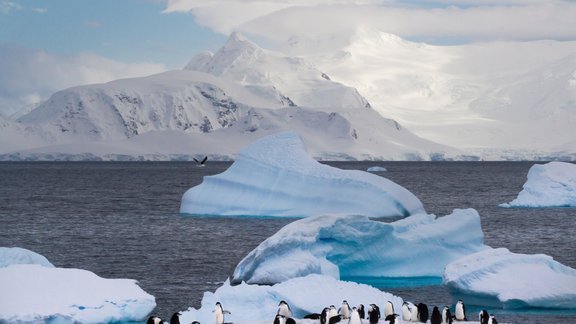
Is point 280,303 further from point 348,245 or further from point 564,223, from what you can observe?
point 564,223

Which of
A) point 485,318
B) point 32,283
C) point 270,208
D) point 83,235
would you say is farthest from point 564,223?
point 32,283

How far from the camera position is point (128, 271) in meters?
37.3

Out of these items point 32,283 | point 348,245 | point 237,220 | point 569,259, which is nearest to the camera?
point 32,283

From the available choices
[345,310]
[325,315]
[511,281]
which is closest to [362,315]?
[345,310]

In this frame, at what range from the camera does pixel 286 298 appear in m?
26.4

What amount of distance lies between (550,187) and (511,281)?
140 feet

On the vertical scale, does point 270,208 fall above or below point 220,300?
above

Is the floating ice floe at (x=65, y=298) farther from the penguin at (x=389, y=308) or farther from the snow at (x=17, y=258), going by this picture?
the penguin at (x=389, y=308)

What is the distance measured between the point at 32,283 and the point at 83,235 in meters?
25.7

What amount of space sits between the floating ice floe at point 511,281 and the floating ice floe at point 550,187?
37.9 metres

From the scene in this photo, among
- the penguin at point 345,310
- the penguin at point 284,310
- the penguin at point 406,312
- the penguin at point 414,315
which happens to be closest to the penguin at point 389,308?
the penguin at point 406,312

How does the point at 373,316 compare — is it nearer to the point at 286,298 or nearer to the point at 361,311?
the point at 361,311

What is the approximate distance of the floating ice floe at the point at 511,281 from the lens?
28203 mm

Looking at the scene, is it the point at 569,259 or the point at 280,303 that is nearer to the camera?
the point at 280,303
